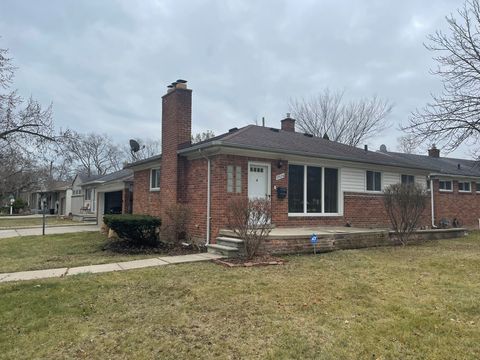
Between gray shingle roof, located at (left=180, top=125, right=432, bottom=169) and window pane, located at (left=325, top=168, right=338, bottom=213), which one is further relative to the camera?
window pane, located at (left=325, top=168, right=338, bottom=213)

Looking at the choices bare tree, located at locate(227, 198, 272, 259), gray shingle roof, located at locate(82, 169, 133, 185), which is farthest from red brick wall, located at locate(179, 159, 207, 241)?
gray shingle roof, located at locate(82, 169, 133, 185)

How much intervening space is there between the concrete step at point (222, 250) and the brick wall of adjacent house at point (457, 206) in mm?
13922

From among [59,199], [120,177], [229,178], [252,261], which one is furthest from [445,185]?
[59,199]

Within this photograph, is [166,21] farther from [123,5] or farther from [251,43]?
[251,43]

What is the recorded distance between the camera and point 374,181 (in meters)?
14.3

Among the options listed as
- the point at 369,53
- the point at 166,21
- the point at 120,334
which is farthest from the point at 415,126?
the point at 120,334

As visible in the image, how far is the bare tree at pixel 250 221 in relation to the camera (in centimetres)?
Answer: 847

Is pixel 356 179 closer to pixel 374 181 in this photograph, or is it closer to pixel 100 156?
pixel 374 181

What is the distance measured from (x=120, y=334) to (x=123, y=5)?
8947 millimetres

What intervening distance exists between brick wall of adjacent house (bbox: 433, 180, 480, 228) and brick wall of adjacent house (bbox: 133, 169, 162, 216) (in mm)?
14110

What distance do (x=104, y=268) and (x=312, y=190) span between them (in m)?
7.28

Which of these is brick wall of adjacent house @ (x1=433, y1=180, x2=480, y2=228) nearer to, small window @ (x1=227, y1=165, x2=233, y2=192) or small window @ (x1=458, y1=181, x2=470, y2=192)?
small window @ (x1=458, y1=181, x2=470, y2=192)

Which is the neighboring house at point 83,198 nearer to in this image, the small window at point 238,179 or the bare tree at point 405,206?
the small window at point 238,179

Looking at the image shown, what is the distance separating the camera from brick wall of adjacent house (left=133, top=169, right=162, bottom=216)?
1362 cm
